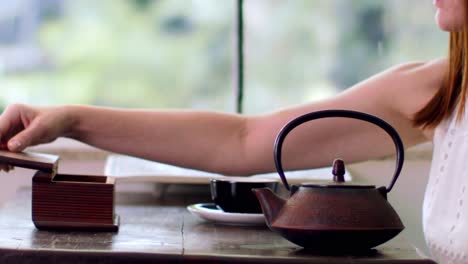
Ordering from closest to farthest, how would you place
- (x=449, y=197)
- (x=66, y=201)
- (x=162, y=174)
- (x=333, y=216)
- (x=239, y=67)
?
(x=333, y=216)
(x=66, y=201)
(x=449, y=197)
(x=162, y=174)
(x=239, y=67)

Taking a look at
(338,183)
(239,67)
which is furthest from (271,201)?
(239,67)

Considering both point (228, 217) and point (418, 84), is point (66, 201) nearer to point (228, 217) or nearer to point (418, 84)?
point (228, 217)

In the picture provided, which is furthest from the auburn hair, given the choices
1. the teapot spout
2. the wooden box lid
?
the wooden box lid

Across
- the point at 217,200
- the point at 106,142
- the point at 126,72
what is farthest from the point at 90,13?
the point at 217,200

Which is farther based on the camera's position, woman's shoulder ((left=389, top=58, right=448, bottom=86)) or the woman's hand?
woman's shoulder ((left=389, top=58, right=448, bottom=86))

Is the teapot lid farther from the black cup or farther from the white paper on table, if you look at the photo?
the white paper on table

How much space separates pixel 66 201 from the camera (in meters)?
1.30

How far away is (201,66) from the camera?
104 inches

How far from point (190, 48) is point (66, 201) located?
1408 millimetres

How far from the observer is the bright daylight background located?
2621 mm

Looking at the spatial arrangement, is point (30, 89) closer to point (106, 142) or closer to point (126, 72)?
point (126, 72)

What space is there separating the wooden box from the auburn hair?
0.74 metres

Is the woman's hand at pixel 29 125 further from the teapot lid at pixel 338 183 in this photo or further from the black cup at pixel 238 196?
the teapot lid at pixel 338 183

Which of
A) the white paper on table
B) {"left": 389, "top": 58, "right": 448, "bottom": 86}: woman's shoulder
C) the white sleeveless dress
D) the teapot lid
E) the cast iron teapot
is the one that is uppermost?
{"left": 389, "top": 58, "right": 448, "bottom": 86}: woman's shoulder
